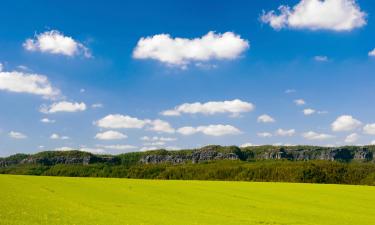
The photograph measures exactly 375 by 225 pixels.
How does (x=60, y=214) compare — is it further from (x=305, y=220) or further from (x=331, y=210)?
(x=331, y=210)

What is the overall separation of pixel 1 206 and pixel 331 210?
1643 inches

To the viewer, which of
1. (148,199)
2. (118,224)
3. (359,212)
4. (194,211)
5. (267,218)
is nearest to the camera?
(118,224)

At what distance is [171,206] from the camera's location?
5359cm

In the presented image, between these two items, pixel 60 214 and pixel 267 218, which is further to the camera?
pixel 267 218

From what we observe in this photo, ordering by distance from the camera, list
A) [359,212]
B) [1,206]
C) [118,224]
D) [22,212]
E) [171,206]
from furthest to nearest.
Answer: [359,212] → [171,206] → [1,206] → [22,212] → [118,224]

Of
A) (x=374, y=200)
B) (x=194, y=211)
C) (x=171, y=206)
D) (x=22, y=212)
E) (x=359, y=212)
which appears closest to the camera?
(x=22, y=212)

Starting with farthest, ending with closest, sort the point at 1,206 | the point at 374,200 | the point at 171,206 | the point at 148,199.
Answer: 1. the point at 374,200
2. the point at 148,199
3. the point at 171,206
4. the point at 1,206

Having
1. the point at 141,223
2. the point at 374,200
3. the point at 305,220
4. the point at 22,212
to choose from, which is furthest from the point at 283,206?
the point at 22,212

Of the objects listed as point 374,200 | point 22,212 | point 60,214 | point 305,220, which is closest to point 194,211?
point 305,220

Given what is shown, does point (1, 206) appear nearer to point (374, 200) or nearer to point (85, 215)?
point (85, 215)

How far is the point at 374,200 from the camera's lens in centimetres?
7650

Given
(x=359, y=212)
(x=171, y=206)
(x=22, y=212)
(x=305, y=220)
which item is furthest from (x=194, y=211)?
(x=359, y=212)

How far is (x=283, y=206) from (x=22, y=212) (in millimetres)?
37807

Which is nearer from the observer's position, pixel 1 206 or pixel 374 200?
pixel 1 206
